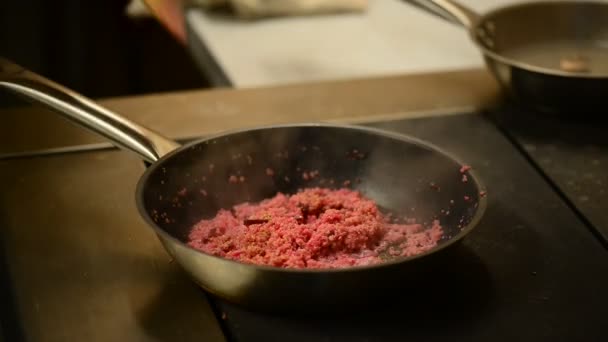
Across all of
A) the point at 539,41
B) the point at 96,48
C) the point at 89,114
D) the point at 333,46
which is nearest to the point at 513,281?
the point at 89,114

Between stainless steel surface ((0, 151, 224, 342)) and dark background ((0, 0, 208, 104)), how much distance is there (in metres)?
0.89

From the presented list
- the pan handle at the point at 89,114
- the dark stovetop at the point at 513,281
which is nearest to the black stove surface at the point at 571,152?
the dark stovetop at the point at 513,281

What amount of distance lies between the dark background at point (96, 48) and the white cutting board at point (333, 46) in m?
0.38

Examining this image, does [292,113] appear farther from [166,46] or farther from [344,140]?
[166,46]

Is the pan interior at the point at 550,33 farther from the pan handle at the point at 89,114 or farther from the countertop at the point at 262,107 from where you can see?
the pan handle at the point at 89,114

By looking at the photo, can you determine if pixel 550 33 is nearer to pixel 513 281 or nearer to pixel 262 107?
pixel 262 107

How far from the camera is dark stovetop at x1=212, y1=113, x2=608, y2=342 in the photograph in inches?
23.5

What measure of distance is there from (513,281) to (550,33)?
1.78 feet

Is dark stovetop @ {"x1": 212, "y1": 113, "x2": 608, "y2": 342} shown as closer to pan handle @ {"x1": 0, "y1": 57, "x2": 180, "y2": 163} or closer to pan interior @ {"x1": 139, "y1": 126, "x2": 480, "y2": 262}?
pan interior @ {"x1": 139, "y1": 126, "x2": 480, "y2": 262}

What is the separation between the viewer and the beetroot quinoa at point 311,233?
642mm

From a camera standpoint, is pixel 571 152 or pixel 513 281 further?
pixel 571 152

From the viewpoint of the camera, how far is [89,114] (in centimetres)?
70

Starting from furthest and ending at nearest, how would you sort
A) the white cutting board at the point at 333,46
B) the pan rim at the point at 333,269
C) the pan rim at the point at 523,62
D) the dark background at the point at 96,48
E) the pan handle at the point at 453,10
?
1. the dark background at the point at 96,48
2. the white cutting board at the point at 333,46
3. the pan handle at the point at 453,10
4. the pan rim at the point at 523,62
5. the pan rim at the point at 333,269

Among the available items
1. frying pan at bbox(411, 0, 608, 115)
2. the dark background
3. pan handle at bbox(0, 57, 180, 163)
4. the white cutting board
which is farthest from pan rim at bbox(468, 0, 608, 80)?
the dark background
